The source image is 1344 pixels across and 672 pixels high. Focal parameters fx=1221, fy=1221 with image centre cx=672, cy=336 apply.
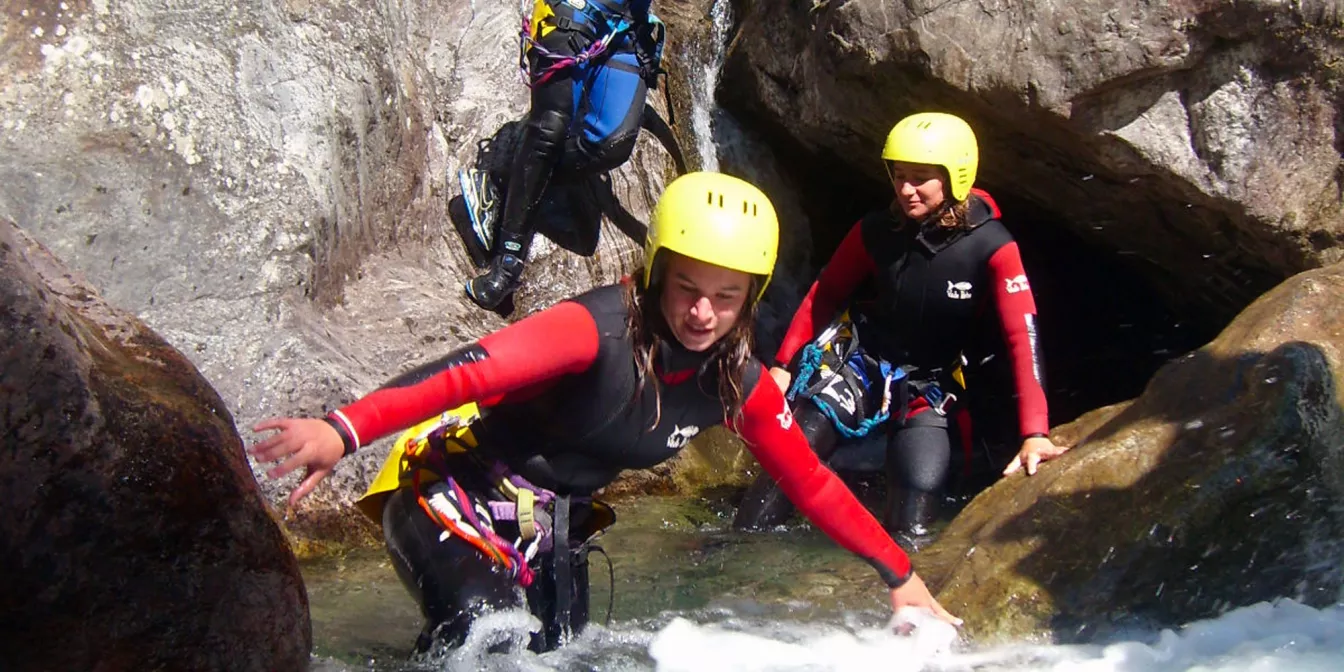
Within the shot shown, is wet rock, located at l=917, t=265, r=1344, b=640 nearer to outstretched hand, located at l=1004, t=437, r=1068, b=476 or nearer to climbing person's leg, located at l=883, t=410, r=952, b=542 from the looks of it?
outstretched hand, located at l=1004, t=437, r=1068, b=476

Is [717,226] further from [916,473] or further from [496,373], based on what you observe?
[916,473]

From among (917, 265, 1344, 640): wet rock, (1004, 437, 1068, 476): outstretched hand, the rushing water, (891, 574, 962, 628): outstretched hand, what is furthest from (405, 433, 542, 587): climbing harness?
(1004, 437, 1068, 476): outstretched hand

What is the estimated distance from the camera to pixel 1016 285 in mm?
5457

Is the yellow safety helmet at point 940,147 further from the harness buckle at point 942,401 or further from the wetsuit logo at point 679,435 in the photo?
the wetsuit logo at point 679,435

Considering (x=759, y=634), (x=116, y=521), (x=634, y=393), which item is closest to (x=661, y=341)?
(x=634, y=393)

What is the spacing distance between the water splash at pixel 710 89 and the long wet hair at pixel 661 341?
487 cm

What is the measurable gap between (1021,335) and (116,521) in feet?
12.4

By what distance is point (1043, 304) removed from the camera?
28.3 feet

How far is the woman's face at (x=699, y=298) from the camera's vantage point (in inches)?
128

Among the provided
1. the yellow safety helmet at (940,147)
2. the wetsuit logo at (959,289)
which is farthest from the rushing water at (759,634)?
the yellow safety helmet at (940,147)

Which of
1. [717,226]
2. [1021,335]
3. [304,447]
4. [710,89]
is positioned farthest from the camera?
[710,89]

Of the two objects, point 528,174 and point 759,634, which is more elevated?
point 528,174

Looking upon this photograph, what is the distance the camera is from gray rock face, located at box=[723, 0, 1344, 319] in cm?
590

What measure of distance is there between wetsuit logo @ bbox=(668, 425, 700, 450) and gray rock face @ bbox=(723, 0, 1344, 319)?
11.0 ft
